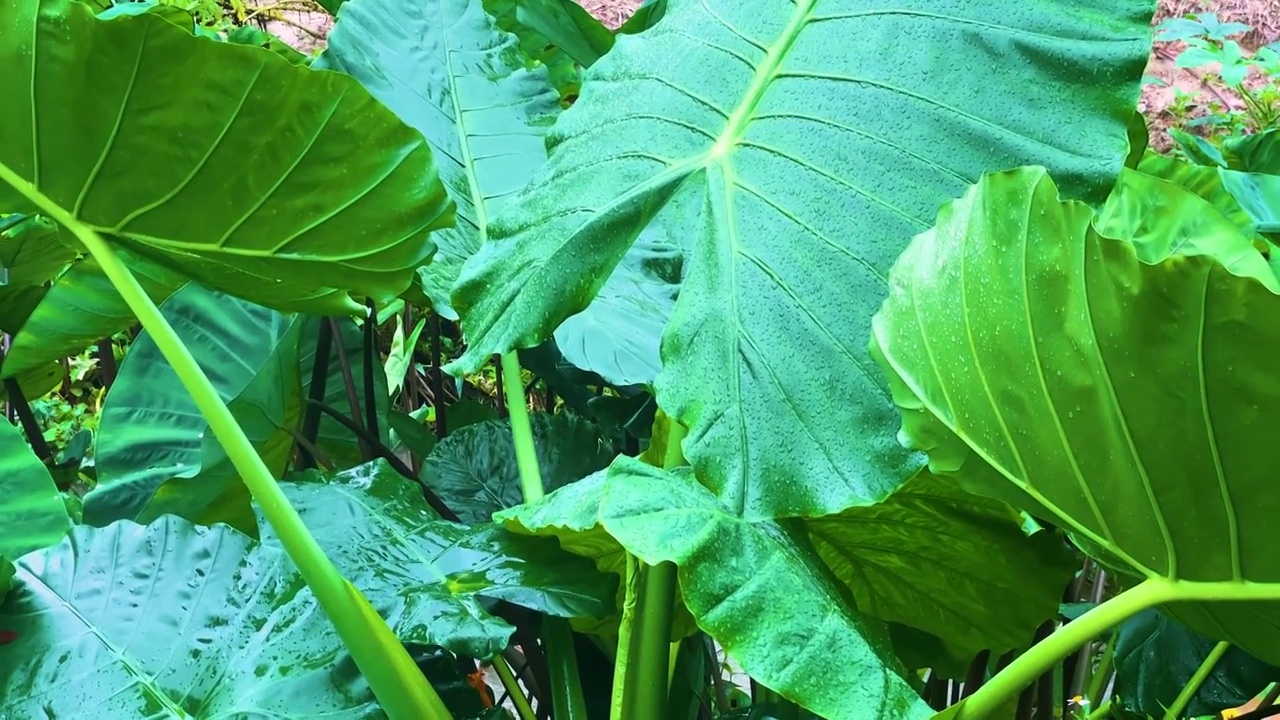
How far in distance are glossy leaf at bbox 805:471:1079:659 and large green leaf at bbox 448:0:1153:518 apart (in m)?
0.12

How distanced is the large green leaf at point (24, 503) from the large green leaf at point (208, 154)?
14 centimetres

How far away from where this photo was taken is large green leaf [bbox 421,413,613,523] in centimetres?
75

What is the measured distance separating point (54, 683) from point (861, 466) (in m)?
0.41

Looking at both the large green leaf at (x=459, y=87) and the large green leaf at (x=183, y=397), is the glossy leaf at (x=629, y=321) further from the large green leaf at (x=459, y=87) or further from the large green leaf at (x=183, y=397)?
the large green leaf at (x=183, y=397)

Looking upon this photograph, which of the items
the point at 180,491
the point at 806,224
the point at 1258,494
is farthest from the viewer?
the point at 180,491

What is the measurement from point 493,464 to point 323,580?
336mm

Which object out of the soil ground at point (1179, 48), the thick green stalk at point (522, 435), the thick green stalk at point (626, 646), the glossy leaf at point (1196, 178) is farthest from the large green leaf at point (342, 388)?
the soil ground at point (1179, 48)

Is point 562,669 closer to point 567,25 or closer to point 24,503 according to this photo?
point 24,503

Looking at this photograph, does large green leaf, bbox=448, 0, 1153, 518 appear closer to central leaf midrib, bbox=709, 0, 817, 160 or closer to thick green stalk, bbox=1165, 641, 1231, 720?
central leaf midrib, bbox=709, 0, 817, 160

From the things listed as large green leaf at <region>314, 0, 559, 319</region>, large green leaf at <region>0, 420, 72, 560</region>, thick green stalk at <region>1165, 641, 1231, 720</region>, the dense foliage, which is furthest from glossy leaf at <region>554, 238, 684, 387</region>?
thick green stalk at <region>1165, 641, 1231, 720</region>

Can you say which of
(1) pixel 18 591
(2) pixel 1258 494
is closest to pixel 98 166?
(1) pixel 18 591

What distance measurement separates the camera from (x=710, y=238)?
0.44 m

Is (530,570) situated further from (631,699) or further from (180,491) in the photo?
(180,491)

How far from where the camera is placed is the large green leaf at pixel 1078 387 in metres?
0.28
